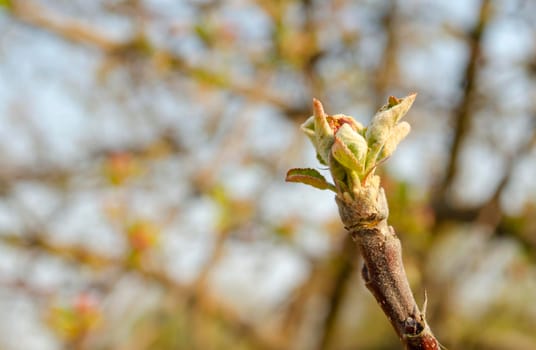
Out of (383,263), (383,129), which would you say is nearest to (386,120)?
(383,129)

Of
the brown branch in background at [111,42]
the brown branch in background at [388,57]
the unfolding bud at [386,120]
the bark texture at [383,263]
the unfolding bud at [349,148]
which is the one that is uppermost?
the brown branch in background at [388,57]

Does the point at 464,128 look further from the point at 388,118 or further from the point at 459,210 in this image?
the point at 388,118

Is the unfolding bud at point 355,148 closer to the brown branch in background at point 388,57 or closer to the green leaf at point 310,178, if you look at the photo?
the green leaf at point 310,178

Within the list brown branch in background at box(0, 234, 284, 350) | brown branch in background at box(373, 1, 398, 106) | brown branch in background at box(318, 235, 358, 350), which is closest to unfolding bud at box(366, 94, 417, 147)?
brown branch in background at box(0, 234, 284, 350)

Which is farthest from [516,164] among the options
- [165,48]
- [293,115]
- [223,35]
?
[165,48]

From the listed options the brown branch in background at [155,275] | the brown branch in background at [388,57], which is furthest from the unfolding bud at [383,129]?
the brown branch in background at [388,57]

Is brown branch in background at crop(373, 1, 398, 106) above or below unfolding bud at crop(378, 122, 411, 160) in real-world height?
above

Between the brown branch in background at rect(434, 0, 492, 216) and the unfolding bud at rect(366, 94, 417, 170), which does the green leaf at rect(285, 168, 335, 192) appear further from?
the brown branch in background at rect(434, 0, 492, 216)
